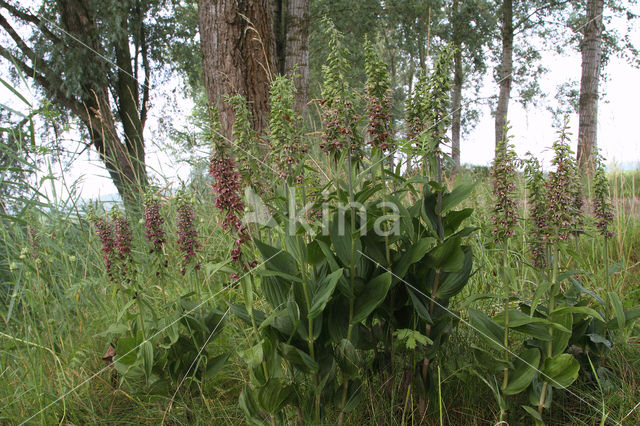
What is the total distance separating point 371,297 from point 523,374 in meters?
0.66

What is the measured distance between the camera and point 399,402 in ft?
6.40

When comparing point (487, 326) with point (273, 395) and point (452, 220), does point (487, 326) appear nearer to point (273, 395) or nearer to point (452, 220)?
point (452, 220)

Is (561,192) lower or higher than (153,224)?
higher

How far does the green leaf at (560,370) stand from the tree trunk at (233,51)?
377 centimetres

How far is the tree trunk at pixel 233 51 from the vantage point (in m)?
4.66

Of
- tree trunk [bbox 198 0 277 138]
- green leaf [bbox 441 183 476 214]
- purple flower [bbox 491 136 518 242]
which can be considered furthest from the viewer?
tree trunk [bbox 198 0 277 138]

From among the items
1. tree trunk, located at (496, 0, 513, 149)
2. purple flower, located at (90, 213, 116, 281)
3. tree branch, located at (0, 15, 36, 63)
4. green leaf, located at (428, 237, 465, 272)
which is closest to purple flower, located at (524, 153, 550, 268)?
green leaf, located at (428, 237, 465, 272)

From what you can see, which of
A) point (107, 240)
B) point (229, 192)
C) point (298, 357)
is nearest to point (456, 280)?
point (298, 357)

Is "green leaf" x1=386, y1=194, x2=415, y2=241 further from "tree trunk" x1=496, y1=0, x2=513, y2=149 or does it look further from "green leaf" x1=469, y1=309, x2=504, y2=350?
"tree trunk" x1=496, y1=0, x2=513, y2=149

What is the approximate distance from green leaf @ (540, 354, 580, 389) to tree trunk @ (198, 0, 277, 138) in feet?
12.4

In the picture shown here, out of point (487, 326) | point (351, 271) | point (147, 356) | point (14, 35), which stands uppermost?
point (14, 35)

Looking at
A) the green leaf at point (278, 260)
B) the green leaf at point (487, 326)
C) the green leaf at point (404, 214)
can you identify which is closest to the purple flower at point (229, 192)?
the green leaf at point (278, 260)

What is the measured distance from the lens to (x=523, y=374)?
1.65 m

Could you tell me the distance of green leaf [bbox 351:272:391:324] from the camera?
155cm
